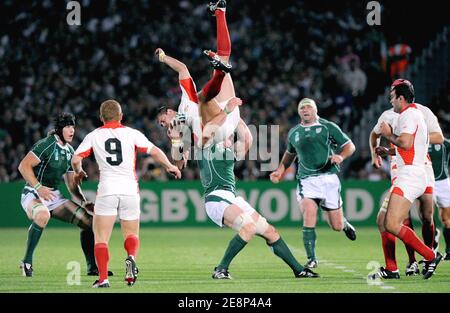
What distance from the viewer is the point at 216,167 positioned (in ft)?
38.9

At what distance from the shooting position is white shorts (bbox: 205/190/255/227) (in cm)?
1165

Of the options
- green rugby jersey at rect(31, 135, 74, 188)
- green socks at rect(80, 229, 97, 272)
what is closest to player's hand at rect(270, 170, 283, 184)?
green socks at rect(80, 229, 97, 272)

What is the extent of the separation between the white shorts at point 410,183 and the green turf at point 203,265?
1.06 m

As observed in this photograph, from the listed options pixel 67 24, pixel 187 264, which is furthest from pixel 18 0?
pixel 187 264

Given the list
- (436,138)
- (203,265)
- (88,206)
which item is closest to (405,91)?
(436,138)

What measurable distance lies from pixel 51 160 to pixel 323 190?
3955mm

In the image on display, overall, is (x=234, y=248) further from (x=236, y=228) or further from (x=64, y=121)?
(x=64, y=121)

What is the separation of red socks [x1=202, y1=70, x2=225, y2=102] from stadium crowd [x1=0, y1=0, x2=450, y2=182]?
12.2 metres

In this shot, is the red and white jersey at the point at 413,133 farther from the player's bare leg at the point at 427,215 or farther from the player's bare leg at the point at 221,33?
the player's bare leg at the point at 221,33

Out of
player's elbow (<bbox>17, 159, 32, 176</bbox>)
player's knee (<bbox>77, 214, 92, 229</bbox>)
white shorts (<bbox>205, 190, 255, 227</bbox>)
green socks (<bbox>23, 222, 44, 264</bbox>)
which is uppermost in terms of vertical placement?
player's elbow (<bbox>17, 159, 32, 176</bbox>)

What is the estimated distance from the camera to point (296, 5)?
30.1 m

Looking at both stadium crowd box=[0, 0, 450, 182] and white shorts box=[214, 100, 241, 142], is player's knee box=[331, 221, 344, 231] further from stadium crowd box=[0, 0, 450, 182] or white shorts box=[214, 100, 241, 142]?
stadium crowd box=[0, 0, 450, 182]

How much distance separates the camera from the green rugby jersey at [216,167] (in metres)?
11.8
